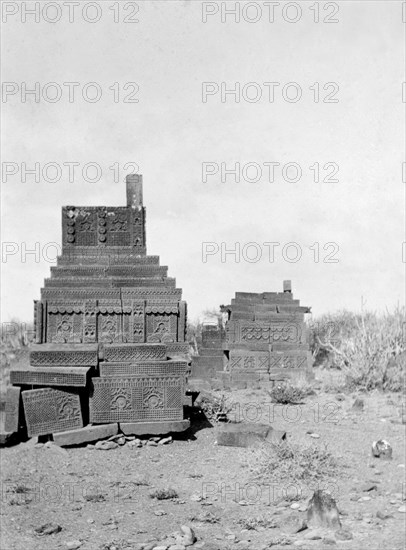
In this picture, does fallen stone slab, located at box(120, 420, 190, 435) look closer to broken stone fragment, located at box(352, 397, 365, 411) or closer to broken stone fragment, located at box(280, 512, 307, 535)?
broken stone fragment, located at box(280, 512, 307, 535)

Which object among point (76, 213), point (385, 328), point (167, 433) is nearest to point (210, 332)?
point (385, 328)

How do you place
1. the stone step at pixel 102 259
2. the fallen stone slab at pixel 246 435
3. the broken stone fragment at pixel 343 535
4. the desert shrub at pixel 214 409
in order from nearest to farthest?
the broken stone fragment at pixel 343 535
the fallen stone slab at pixel 246 435
the desert shrub at pixel 214 409
the stone step at pixel 102 259

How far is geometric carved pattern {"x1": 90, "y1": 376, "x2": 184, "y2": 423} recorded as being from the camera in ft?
32.1

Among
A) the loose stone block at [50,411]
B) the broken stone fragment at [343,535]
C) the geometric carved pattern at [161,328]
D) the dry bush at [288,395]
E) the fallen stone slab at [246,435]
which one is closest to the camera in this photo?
the broken stone fragment at [343,535]

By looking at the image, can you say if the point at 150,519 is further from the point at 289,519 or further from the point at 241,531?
the point at 289,519

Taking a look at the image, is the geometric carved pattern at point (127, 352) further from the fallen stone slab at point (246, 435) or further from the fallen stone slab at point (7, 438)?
the fallen stone slab at point (7, 438)

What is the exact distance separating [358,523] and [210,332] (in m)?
13.5

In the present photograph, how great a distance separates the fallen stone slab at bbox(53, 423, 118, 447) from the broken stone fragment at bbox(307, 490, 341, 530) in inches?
180

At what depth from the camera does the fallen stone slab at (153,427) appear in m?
9.73

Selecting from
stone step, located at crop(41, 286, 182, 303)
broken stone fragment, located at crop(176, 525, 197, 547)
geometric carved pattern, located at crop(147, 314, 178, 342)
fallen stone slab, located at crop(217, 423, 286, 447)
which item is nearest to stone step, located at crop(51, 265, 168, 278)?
stone step, located at crop(41, 286, 182, 303)

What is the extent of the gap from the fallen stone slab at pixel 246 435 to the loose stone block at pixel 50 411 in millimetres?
2182

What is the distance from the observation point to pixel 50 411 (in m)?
9.66

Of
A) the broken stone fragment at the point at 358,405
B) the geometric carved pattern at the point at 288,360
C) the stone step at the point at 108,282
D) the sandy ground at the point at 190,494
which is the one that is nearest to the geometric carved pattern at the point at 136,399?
the sandy ground at the point at 190,494

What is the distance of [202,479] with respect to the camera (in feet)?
26.2
